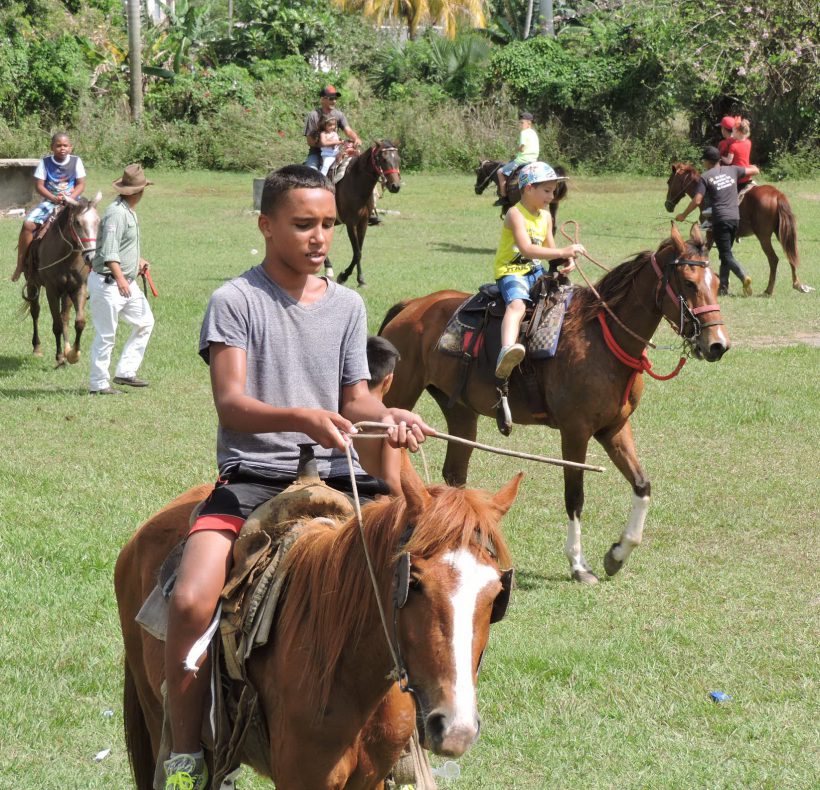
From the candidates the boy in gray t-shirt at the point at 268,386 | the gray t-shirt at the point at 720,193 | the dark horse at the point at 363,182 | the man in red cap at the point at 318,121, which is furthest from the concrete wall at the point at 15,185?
the boy in gray t-shirt at the point at 268,386

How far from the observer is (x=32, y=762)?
4828mm

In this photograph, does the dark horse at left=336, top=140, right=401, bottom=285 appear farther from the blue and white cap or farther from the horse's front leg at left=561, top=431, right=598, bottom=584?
the horse's front leg at left=561, top=431, right=598, bottom=584

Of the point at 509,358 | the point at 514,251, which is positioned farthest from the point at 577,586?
the point at 514,251

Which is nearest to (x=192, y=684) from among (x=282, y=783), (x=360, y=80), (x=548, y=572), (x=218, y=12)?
(x=282, y=783)

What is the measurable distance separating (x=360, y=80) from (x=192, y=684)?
3766cm

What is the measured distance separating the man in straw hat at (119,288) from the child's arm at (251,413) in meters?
8.19

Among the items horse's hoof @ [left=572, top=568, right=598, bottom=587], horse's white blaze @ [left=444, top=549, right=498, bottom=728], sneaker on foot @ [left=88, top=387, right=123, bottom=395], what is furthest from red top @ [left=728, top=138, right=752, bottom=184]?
horse's white blaze @ [left=444, top=549, right=498, bottom=728]

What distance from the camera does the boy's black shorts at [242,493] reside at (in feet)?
11.3

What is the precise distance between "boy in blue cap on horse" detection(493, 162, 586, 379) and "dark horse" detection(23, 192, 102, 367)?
629 centimetres

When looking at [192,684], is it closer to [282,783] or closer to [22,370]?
[282,783]

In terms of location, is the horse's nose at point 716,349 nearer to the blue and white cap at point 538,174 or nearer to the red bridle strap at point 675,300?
the red bridle strap at point 675,300

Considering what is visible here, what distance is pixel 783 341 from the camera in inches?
574

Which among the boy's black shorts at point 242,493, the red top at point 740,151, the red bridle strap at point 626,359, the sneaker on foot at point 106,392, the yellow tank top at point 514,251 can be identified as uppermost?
the red top at point 740,151

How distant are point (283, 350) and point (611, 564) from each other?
14.1ft
